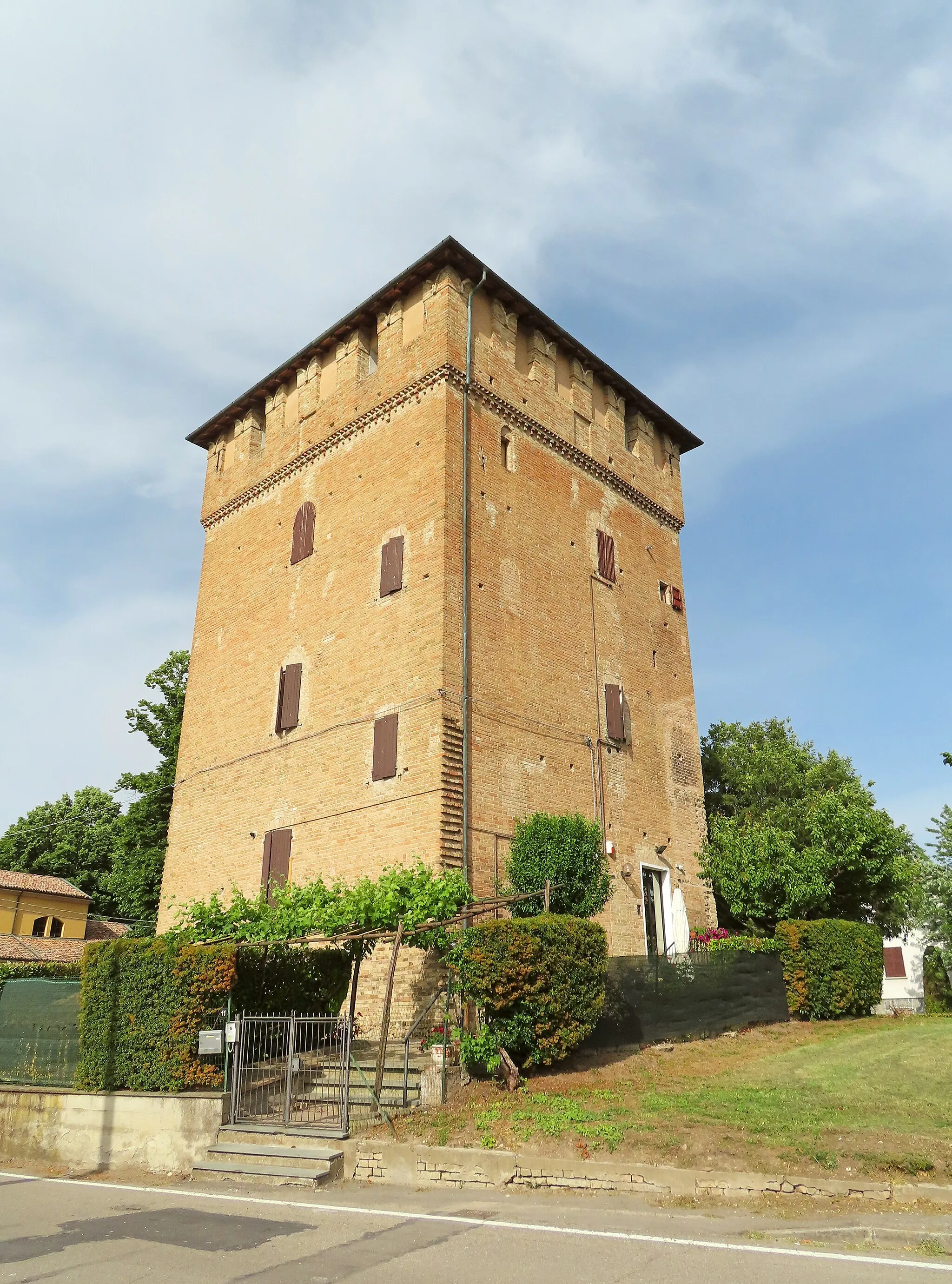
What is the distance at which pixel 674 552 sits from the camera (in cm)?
2472

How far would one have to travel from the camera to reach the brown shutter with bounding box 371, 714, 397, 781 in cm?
1691

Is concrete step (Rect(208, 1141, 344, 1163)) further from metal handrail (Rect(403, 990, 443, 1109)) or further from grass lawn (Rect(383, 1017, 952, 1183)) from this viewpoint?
metal handrail (Rect(403, 990, 443, 1109))

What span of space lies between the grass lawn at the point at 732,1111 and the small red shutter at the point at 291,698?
9.44 m

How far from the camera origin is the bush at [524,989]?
1188 centimetres

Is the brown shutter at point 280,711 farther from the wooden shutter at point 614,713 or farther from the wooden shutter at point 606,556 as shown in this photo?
the wooden shutter at point 606,556

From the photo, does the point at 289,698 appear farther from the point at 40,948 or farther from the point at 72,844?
the point at 72,844

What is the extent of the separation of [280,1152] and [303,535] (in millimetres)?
13694

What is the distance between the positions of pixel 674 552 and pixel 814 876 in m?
9.26

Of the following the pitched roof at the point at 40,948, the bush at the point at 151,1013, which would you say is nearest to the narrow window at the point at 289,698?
the bush at the point at 151,1013

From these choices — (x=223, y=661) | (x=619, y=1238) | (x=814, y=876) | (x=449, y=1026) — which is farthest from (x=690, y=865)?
(x=619, y=1238)

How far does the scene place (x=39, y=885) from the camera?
130 ft

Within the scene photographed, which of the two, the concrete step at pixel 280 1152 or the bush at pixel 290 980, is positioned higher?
the bush at pixel 290 980

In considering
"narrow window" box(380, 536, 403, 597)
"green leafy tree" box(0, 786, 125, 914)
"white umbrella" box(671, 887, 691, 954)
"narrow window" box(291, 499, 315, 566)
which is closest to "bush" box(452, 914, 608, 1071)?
"white umbrella" box(671, 887, 691, 954)

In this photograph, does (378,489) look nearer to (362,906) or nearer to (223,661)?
(223,661)
